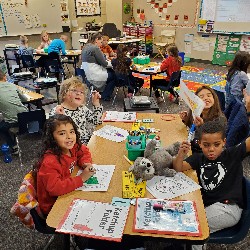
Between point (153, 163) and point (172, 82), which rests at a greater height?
point (153, 163)

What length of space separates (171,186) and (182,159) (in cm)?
21

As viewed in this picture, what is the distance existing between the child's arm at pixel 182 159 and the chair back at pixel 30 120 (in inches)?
77.5

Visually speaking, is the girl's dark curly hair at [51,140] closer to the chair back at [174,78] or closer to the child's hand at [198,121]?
the child's hand at [198,121]

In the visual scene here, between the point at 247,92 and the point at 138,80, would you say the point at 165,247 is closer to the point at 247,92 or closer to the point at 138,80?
the point at 247,92

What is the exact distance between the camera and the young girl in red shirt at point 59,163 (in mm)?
1667

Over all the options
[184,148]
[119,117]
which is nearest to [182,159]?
[184,148]

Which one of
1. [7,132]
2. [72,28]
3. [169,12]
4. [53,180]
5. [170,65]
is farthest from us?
[72,28]

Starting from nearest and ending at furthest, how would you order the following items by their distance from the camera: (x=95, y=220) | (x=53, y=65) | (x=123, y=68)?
(x=95, y=220)
(x=123, y=68)
(x=53, y=65)

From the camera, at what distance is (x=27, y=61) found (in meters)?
6.29

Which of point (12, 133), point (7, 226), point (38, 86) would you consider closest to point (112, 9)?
point (38, 86)

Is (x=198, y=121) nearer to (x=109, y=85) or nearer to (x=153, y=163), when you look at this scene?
(x=153, y=163)

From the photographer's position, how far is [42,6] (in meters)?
8.52

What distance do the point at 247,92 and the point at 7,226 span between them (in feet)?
9.47

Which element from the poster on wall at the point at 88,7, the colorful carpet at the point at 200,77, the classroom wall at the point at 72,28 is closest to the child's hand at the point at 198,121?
the colorful carpet at the point at 200,77
